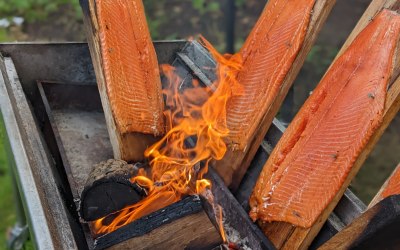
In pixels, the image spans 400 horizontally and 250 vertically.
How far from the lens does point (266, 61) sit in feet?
9.02

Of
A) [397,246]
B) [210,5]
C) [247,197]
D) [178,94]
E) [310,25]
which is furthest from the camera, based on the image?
[210,5]

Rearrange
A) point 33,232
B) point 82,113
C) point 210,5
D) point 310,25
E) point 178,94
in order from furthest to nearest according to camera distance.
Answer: point 210,5 → point 82,113 → point 178,94 → point 310,25 → point 33,232

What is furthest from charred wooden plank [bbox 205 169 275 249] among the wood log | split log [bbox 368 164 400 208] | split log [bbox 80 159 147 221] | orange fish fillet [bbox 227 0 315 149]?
split log [bbox 368 164 400 208]

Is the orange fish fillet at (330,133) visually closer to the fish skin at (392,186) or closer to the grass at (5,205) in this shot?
the fish skin at (392,186)

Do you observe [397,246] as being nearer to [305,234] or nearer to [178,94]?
[305,234]

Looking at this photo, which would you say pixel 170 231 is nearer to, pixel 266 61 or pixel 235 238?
pixel 235 238

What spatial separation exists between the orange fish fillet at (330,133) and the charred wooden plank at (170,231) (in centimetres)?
37

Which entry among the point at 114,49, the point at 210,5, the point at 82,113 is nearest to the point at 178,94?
the point at 114,49

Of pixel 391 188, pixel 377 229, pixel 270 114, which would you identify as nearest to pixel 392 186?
pixel 391 188

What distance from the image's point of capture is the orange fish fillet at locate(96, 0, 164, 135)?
107 inches

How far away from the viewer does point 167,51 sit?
369 cm

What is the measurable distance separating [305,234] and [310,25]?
3.47 feet

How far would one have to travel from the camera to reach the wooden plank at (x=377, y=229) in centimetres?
159

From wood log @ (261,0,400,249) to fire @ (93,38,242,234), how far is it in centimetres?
43
